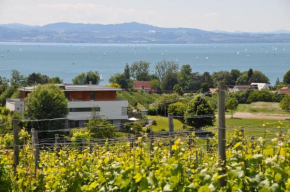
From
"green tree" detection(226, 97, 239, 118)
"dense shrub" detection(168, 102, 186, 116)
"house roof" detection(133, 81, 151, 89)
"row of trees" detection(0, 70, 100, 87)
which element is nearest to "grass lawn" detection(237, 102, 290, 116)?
"green tree" detection(226, 97, 239, 118)

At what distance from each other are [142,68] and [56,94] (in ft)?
261

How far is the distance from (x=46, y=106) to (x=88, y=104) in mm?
5093

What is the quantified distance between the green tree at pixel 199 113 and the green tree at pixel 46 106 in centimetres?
941

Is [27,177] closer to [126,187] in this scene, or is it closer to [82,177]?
[82,177]

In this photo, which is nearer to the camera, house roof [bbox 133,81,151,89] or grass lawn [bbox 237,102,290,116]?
grass lawn [bbox 237,102,290,116]

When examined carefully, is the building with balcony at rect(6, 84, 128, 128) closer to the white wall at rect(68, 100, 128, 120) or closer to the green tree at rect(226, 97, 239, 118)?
the white wall at rect(68, 100, 128, 120)

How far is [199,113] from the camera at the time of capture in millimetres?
35562

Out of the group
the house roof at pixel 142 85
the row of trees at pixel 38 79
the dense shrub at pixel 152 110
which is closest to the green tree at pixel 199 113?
the dense shrub at pixel 152 110

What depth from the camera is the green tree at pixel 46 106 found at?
108ft

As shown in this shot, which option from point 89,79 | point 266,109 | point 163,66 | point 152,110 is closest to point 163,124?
point 152,110

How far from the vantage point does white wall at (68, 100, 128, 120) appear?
37.2 metres

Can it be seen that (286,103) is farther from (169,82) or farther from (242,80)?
(169,82)

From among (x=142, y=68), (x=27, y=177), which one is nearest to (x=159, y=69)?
(x=142, y=68)

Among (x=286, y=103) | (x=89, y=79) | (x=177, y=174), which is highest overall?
(x=89, y=79)
